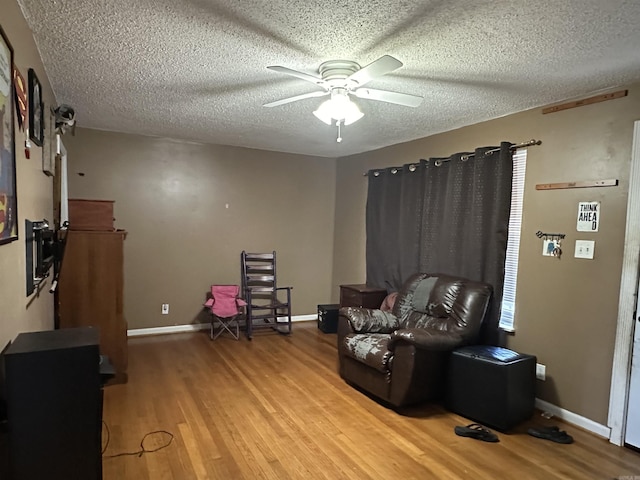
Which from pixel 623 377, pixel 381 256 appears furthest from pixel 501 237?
pixel 381 256

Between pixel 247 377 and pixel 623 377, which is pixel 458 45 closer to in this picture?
pixel 623 377

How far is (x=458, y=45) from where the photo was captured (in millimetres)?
2131

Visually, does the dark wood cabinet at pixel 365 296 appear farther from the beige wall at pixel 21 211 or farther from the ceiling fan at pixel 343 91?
the beige wall at pixel 21 211

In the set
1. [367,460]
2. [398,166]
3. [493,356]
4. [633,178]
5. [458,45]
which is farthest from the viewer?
[398,166]

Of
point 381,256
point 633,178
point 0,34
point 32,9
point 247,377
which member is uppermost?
point 32,9

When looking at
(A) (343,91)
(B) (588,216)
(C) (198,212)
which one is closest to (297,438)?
(A) (343,91)

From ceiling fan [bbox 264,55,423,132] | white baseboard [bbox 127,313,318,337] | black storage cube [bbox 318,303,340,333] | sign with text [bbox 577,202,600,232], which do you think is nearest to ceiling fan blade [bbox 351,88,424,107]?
ceiling fan [bbox 264,55,423,132]

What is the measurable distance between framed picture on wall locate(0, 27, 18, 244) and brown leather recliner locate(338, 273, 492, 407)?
2.42m

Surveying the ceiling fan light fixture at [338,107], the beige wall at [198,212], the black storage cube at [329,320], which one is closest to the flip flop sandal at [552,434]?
the ceiling fan light fixture at [338,107]

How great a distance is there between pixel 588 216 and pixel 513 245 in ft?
2.10

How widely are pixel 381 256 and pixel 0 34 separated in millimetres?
3950

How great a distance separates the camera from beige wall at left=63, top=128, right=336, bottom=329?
4.58 m

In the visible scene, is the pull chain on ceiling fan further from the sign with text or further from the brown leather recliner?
the brown leather recliner

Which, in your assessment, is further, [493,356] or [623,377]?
[493,356]
